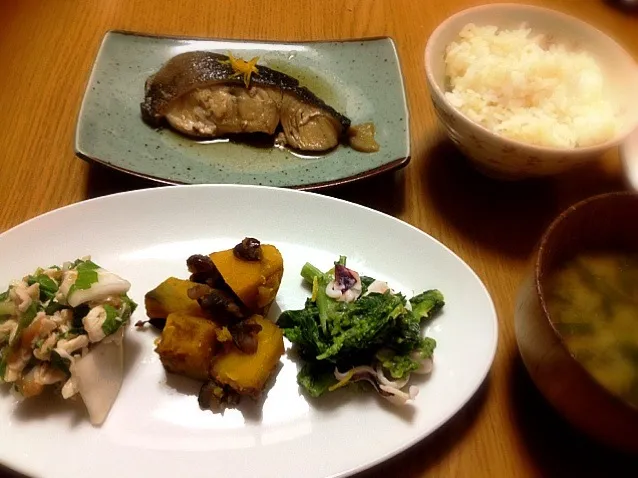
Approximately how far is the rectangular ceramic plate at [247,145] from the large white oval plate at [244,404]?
0.50 feet

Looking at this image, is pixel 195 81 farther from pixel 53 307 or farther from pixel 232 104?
pixel 53 307

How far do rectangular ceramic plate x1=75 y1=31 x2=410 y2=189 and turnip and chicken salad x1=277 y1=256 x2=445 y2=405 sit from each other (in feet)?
1.37

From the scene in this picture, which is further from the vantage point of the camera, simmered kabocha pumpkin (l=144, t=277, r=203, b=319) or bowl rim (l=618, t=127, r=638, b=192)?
bowl rim (l=618, t=127, r=638, b=192)

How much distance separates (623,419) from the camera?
908 millimetres

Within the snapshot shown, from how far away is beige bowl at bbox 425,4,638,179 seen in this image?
1400 mm

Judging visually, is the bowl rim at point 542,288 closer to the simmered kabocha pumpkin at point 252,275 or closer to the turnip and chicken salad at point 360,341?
the turnip and chicken salad at point 360,341

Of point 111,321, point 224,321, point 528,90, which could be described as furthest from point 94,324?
point 528,90

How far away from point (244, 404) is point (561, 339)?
0.60m

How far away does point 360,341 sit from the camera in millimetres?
1159

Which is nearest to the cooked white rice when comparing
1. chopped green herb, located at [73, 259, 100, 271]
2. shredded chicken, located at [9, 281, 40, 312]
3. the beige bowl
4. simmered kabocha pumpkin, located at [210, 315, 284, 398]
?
the beige bowl

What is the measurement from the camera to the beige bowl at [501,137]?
140 centimetres

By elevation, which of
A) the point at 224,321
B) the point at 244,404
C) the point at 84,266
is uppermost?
the point at 84,266

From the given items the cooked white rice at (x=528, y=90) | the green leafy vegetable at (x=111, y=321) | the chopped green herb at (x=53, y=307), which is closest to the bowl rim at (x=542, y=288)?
the cooked white rice at (x=528, y=90)

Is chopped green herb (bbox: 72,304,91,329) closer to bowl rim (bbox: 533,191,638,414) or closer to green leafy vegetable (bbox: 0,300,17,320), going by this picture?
green leafy vegetable (bbox: 0,300,17,320)
